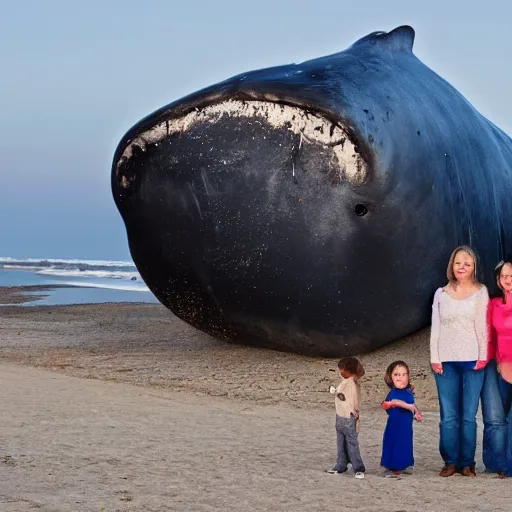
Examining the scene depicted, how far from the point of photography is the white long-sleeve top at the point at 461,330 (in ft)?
12.4

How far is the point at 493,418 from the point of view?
3.82 m

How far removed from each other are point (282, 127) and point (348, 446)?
2593 mm

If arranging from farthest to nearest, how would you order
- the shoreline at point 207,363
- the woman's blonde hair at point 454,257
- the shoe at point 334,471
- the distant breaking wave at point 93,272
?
the distant breaking wave at point 93,272 < the shoreline at point 207,363 < the woman's blonde hair at point 454,257 < the shoe at point 334,471

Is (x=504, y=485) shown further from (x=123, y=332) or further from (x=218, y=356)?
(x=123, y=332)

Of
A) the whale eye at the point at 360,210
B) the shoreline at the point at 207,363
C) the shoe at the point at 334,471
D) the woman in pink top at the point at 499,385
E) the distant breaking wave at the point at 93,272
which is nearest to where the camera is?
the shoe at the point at 334,471

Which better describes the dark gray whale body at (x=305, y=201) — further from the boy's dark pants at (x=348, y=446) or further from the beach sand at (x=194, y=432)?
the boy's dark pants at (x=348, y=446)

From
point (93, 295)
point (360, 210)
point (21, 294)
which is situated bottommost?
point (93, 295)

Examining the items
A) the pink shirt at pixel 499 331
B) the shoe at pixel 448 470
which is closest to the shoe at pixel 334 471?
the shoe at pixel 448 470

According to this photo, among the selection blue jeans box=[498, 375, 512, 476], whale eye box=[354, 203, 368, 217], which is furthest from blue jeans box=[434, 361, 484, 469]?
whale eye box=[354, 203, 368, 217]

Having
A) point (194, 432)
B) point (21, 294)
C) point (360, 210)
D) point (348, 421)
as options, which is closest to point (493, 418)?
point (348, 421)

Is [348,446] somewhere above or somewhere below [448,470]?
above

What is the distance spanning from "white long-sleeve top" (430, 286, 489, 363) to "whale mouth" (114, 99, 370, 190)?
1841 millimetres

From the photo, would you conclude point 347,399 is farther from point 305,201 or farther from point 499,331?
point 305,201

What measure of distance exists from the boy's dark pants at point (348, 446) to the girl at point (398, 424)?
0.13 metres
